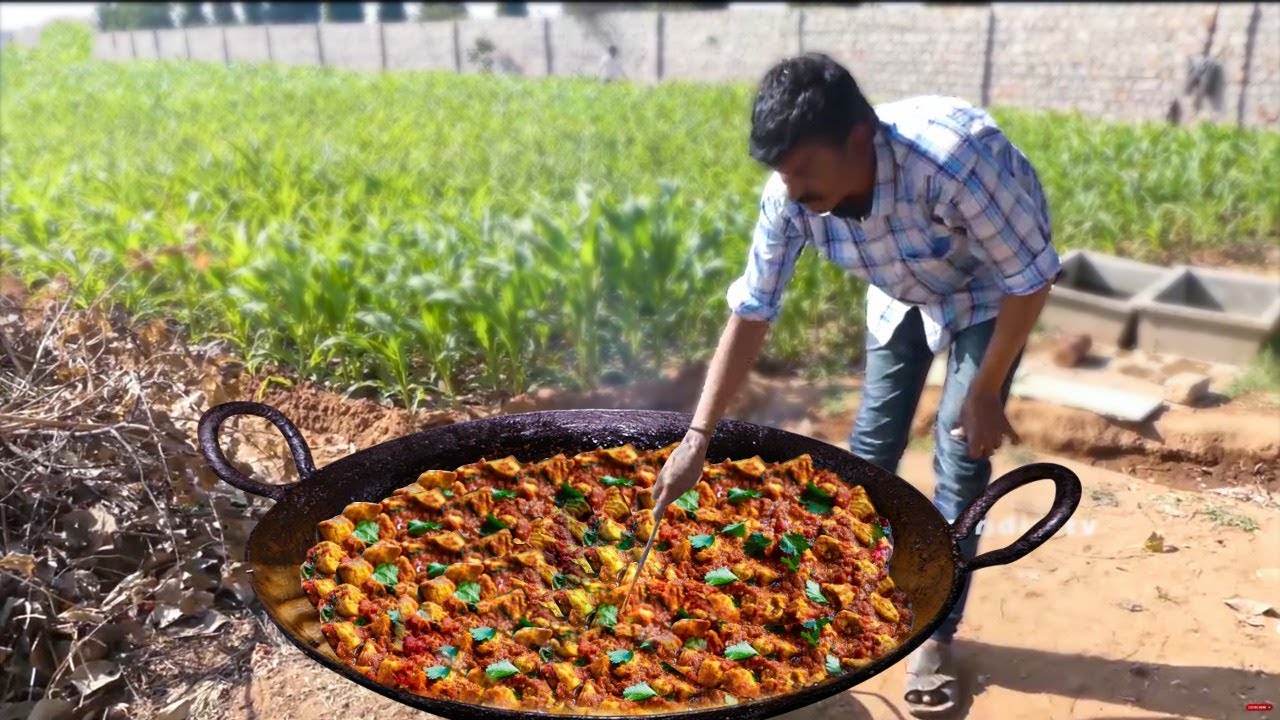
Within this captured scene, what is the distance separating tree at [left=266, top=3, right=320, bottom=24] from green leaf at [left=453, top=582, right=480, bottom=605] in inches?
2271

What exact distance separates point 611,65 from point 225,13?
144ft

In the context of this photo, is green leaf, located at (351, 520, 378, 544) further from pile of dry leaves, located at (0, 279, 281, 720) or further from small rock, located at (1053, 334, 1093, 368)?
small rock, located at (1053, 334, 1093, 368)

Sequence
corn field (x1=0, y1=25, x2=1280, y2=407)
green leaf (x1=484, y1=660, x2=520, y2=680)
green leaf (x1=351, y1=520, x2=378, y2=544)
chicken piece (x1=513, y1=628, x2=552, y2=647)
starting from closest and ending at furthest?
green leaf (x1=484, y1=660, x2=520, y2=680) → chicken piece (x1=513, y1=628, x2=552, y2=647) → green leaf (x1=351, y1=520, x2=378, y2=544) → corn field (x1=0, y1=25, x2=1280, y2=407)

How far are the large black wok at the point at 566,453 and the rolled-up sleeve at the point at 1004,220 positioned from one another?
16.6 inches

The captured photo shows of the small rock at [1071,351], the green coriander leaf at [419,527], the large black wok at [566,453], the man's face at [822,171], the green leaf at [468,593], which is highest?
the man's face at [822,171]

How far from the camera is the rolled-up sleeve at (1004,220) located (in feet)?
6.29

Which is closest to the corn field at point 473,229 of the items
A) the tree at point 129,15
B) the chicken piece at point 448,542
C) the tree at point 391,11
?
the chicken piece at point 448,542

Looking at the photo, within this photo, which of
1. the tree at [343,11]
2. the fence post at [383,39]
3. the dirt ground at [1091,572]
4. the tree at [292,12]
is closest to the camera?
the dirt ground at [1091,572]

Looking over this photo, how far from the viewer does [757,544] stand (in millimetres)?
1977

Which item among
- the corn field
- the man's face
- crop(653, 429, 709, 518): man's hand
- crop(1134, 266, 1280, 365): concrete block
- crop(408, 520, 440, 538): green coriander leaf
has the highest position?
the man's face

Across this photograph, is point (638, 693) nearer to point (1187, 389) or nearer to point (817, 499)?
point (817, 499)

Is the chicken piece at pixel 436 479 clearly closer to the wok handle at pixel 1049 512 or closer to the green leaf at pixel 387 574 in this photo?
the green leaf at pixel 387 574

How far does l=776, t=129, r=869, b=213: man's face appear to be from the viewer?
173 centimetres

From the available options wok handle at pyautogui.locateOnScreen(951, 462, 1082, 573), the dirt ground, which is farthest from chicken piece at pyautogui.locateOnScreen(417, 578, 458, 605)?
wok handle at pyautogui.locateOnScreen(951, 462, 1082, 573)
